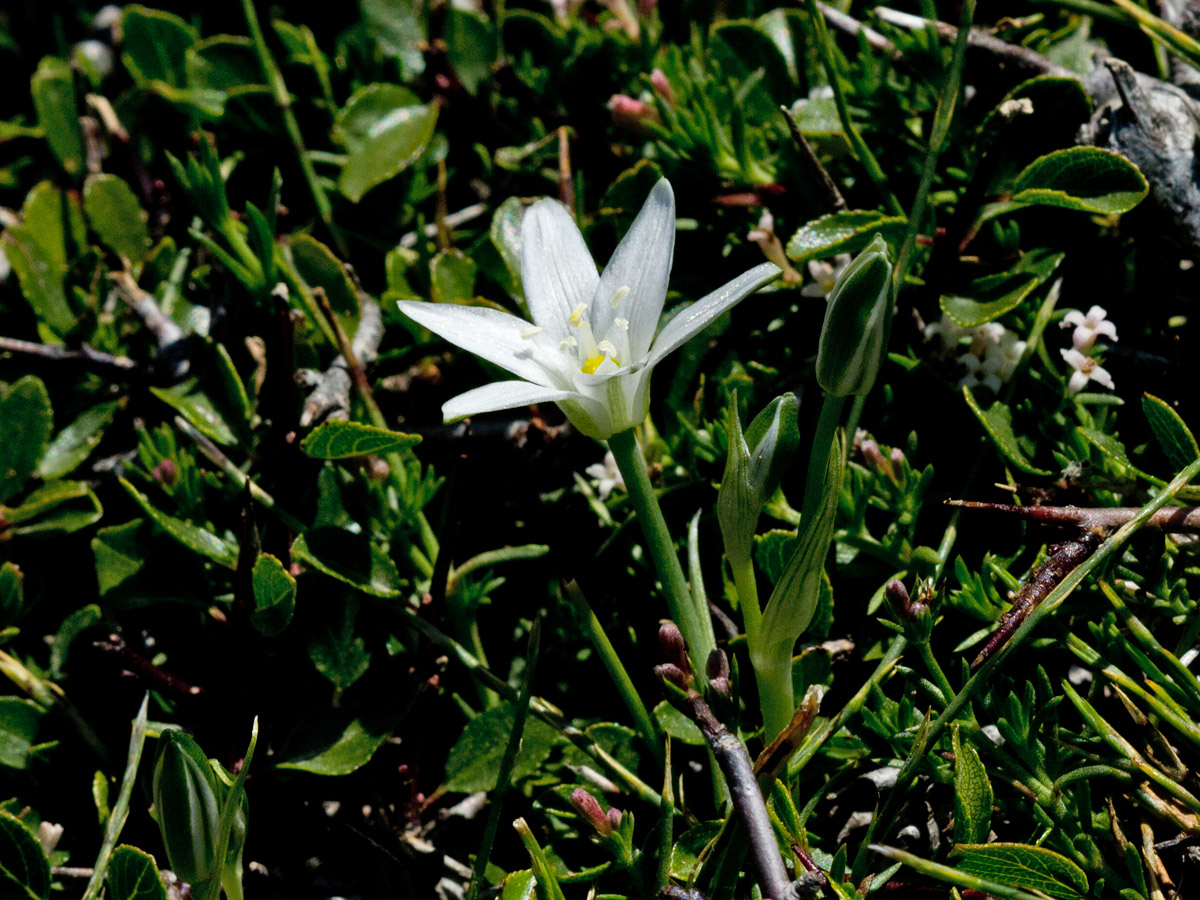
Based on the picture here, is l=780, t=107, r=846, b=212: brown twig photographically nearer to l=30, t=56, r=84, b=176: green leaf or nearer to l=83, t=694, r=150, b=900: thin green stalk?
l=83, t=694, r=150, b=900: thin green stalk

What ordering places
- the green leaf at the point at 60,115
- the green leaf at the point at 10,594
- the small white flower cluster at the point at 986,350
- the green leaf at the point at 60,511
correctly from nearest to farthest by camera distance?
the small white flower cluster at the point at 986,350 < the green leaf at the point at 10,594 < the green leaf at the point at 60,511 < the green leaf at the point at 60,115

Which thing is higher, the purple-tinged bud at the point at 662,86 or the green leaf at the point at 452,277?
the purple-tinged bud at the point at 662,86

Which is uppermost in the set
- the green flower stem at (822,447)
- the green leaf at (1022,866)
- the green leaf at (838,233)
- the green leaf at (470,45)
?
the green leaf at (470,45)

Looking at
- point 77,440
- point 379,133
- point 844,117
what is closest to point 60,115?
point 379,133

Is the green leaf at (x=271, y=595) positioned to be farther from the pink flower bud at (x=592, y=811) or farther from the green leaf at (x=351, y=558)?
the pink flower bud at (x=592, y=811)

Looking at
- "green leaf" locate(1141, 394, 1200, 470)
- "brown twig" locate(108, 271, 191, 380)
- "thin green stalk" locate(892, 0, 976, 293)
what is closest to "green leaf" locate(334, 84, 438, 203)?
"brown twig" locate(108, 271, 191, 380)

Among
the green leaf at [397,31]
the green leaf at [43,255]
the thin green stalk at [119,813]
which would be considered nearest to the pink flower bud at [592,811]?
the thin green stalk at [119,813]
